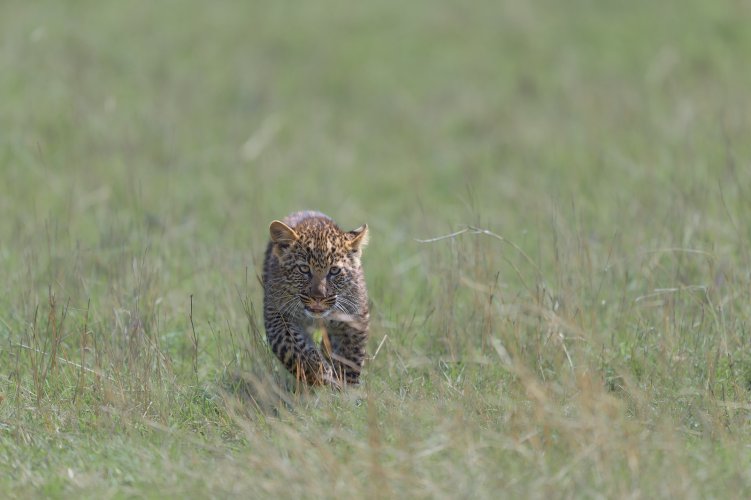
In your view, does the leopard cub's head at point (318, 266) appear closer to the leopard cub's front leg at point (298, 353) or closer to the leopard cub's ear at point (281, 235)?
the leopard cub's ear at point (281, 235)

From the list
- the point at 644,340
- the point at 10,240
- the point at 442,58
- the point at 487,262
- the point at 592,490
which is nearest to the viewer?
the point at 592,490

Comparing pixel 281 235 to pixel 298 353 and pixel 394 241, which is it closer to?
pixel 298 353

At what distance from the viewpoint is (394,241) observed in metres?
9.46

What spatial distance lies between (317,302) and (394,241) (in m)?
3.44

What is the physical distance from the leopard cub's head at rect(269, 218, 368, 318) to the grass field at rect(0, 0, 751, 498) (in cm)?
33

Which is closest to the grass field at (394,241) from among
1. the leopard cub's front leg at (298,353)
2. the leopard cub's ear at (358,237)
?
the leopard cub's front leg at (298,353)

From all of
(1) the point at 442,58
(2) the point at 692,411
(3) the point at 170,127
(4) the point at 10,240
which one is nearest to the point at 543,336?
(2) the point at 692,411

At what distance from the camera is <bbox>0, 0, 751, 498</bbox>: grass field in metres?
5.01

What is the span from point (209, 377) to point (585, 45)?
9893mm

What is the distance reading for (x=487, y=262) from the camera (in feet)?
23.5

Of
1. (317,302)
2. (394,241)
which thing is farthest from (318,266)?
(394,241)

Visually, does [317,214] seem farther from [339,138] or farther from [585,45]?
[585,45]

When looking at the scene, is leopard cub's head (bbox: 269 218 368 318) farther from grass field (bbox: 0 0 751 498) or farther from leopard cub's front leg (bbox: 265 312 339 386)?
grass field (bbox: 0 0 751 498)

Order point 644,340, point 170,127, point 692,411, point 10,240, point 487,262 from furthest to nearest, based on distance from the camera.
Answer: point 170,127
point 10,240
point 487,262
point 644,340
point 692,411
